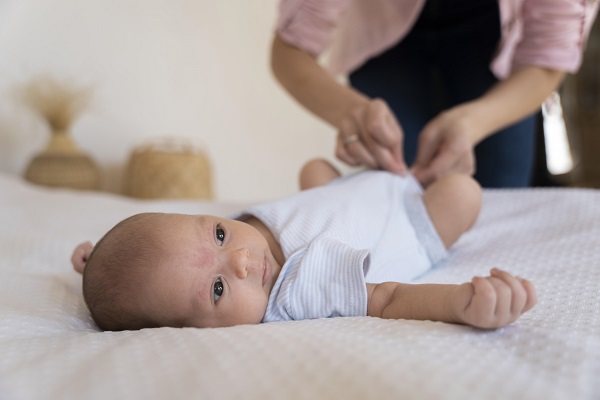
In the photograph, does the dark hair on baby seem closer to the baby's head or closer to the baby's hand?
the baby's head

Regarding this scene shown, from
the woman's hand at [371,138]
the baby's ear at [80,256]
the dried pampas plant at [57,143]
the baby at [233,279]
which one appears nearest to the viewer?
the baby at [233,279]

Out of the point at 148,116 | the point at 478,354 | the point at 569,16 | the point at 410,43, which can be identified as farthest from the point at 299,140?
the point at 478,354

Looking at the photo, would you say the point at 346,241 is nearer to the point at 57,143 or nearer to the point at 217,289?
the point at 217,289

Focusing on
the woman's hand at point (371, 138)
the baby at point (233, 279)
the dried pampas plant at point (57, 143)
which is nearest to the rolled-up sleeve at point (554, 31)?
the woman's hand at point (371, 138)

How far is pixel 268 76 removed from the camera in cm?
309

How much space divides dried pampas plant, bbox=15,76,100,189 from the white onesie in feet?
4.91

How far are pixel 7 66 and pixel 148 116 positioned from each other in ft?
2.07

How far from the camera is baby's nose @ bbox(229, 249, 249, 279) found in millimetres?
726

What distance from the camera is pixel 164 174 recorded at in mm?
2432

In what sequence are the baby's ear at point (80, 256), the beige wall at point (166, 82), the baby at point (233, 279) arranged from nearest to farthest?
the baby at point (233, 279) < the baby's ear at point (80, 256) < the beige wall at point (166, 82)

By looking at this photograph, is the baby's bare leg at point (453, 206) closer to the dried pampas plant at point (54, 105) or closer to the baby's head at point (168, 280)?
the baby's head at point (168, 280)

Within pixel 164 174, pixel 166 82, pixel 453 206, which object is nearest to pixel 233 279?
pixel 453 206

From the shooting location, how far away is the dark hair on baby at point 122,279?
71 centimetres

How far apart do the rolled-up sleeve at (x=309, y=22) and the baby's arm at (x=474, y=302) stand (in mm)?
840
